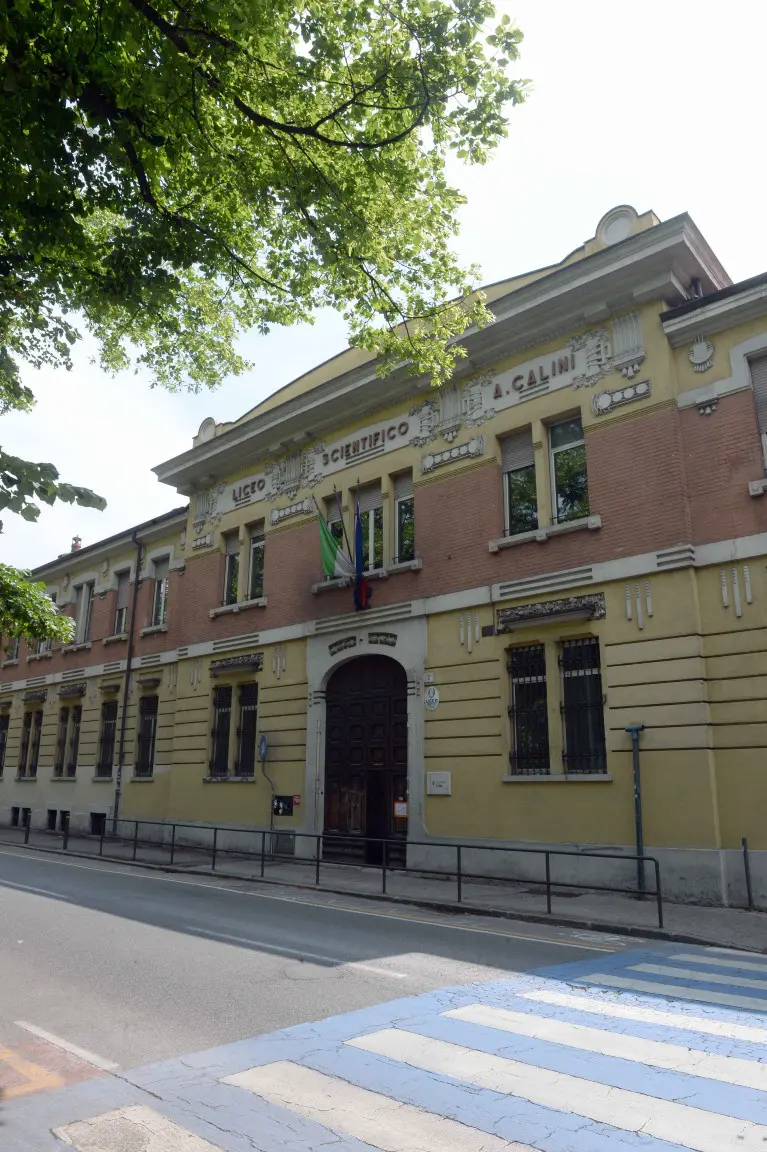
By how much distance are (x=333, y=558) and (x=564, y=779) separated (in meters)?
7.08

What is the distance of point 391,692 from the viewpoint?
671 inches

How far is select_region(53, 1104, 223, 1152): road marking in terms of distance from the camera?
4043 mm

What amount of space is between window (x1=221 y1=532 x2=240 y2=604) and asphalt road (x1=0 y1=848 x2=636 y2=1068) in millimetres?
9829

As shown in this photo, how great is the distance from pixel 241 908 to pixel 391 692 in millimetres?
6316

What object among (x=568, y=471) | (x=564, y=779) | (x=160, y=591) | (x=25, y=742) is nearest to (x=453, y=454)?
(x=568, y=471)

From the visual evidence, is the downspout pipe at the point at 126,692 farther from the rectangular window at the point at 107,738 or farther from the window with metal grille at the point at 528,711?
the window with metal grille at the point at 528,711

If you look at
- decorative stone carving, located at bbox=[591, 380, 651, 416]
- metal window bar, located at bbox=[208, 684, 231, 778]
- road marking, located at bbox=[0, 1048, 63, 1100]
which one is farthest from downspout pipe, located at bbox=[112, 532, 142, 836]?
road marking, located at bbox=[0, 1048, 63, 1100]

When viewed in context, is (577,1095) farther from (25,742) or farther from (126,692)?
(25,742)

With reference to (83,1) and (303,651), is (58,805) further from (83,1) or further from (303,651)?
(83,1)

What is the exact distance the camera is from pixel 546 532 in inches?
569

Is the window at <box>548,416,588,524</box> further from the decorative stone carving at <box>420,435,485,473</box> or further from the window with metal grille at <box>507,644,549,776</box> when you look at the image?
the window with metal grille at <box>507,644,549,776</box>

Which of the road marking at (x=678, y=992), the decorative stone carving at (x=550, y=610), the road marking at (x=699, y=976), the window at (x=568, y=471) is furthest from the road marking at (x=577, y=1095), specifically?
the window at (x=568, y=471)

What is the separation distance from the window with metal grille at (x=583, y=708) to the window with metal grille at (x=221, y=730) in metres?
10.1

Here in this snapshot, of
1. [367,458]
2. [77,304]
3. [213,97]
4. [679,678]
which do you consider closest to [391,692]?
[367,458]
